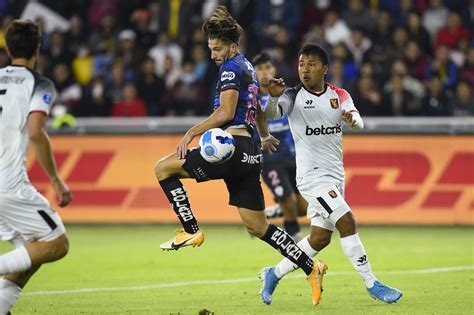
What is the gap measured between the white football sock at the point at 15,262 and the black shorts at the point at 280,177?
261 inches

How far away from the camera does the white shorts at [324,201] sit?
9156 mm

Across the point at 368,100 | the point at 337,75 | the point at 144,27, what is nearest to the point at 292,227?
the point at 368,100

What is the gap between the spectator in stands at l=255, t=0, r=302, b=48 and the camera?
20.0 metres

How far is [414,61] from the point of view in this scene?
63.2ft

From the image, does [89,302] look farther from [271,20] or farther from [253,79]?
[271,20]

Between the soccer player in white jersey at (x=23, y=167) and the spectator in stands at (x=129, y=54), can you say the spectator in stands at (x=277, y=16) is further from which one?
the soccer player in white jersey at (x=23, y=167)

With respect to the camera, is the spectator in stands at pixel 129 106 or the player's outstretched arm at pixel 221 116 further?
the spectator in stands at pixel 129 106

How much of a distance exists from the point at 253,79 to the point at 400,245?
6164 millimetres

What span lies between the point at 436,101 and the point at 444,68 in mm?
1166

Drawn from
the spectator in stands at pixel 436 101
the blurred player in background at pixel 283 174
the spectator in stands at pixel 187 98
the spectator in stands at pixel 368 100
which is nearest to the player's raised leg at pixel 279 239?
the blurred player in background at pixel 283 174

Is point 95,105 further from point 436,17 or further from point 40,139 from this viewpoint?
point 40,139

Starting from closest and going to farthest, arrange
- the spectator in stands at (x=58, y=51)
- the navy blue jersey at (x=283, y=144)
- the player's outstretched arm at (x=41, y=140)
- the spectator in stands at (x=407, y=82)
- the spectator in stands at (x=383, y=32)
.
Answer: the player's outstretched arm at (x=41, y=140) → the navy blue jersey at (x=283, y=144) → the spectator in stands at (x=407, y=82) → the spectator in stands at (x=383, y=32) → the spectator in stands at (x=58, y=51)

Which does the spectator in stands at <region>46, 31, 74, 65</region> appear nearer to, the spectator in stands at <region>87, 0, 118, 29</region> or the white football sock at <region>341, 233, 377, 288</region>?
the spectator in stands at <region>87, 0, 118, 29</region>

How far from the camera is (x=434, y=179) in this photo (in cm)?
1670
